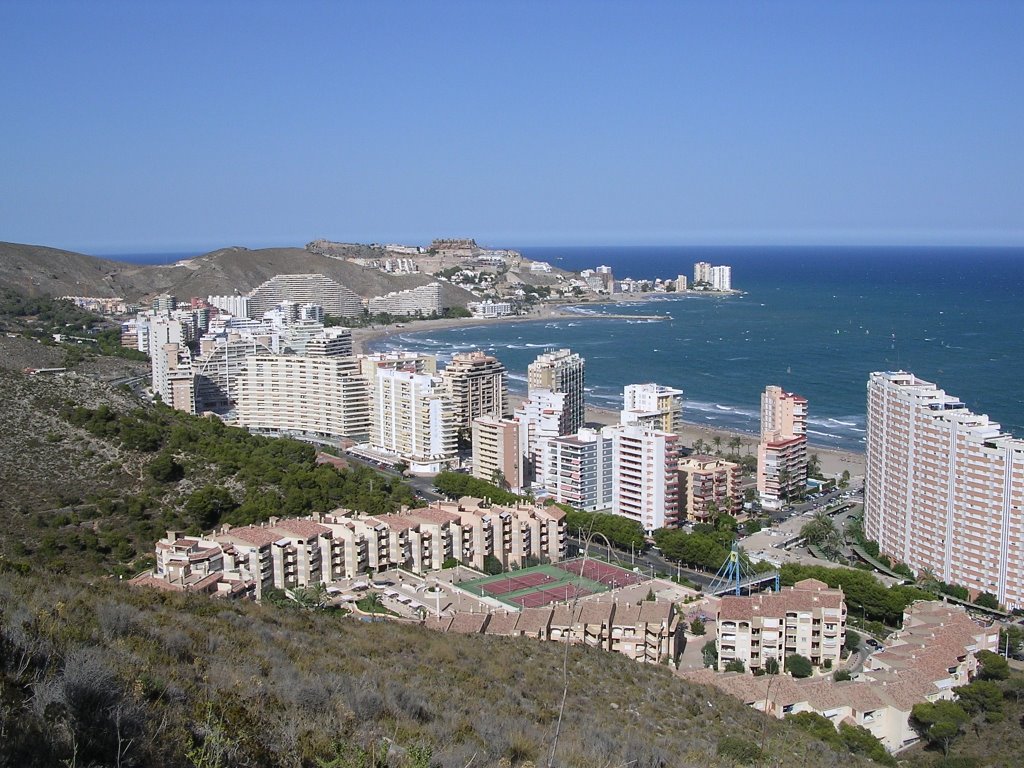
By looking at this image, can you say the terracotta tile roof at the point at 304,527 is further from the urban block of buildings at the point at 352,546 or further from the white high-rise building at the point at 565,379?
the white high-rise building at the point at 565,379

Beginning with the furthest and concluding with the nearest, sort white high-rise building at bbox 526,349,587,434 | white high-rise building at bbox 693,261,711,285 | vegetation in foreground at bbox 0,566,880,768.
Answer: white high-rise building at bbox 693,261,711,285
white high-rise building at bbox 526,349,587,434
vegetation in foreground at bbox 0,566,880,768

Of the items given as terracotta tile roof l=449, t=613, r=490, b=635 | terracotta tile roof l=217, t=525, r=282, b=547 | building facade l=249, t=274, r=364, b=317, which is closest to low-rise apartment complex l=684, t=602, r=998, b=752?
terracotta tile roof l=449, t=613, r=490, b=635

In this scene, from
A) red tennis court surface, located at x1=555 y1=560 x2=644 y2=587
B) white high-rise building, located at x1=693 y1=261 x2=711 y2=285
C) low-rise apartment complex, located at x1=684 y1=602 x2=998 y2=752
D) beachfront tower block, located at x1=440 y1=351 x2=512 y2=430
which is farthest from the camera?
white high-rise building, located at x1=693 y1=261 x2=711 y2=285

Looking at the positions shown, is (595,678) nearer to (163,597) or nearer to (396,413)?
(163,597)

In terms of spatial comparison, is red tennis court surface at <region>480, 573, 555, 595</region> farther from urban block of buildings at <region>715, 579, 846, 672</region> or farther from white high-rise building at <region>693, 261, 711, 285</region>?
white high-rise building at <region>693, 261, 711, 285</region>

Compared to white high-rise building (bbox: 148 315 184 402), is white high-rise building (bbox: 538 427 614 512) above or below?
below

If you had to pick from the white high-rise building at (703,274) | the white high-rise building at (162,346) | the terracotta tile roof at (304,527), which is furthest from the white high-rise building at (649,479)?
the white high-rise building at (703,274)
